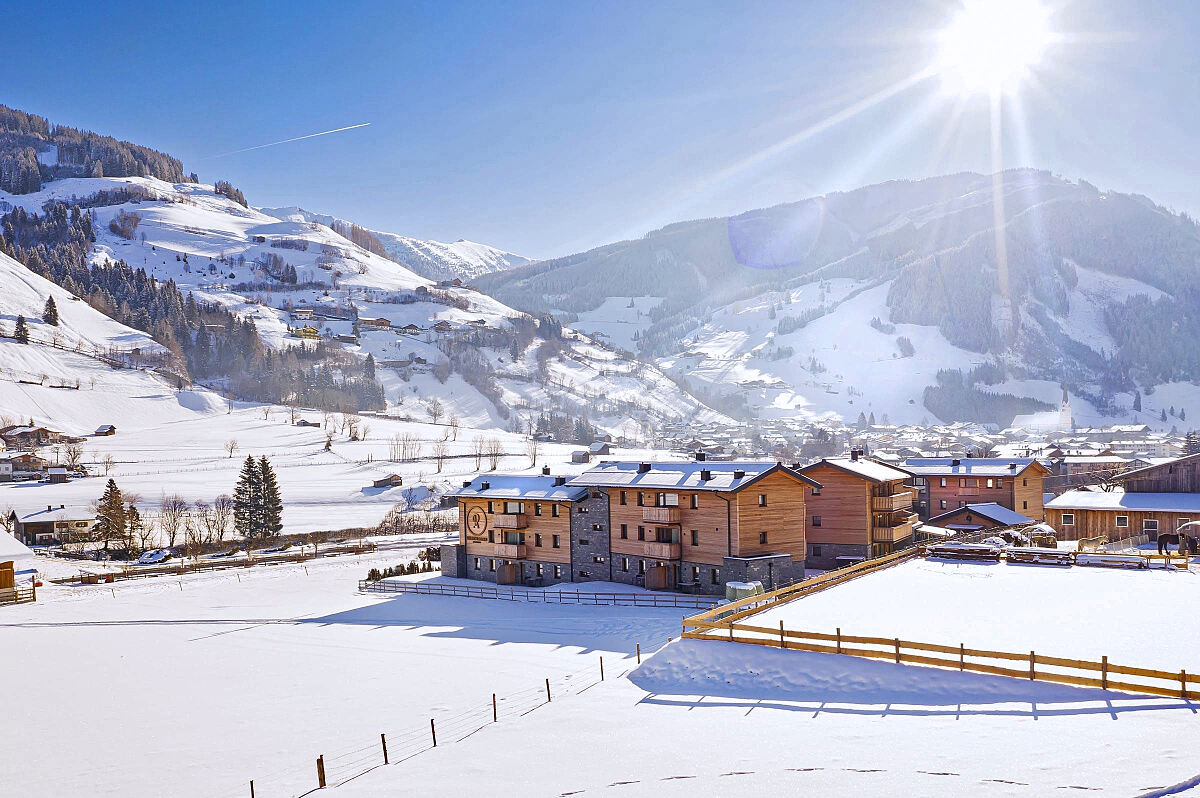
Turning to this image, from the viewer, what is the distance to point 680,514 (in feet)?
140

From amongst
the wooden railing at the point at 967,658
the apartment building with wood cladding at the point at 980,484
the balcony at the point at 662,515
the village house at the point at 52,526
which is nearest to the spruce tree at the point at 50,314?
the village house at the point at 52,526

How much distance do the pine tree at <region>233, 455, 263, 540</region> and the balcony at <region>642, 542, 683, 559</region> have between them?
4868cm

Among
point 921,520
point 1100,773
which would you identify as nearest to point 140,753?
point 1100,773

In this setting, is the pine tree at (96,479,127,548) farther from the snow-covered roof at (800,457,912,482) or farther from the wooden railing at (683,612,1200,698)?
the wooden railing at (683,612,1200,698)

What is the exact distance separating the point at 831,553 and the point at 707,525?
38.5 feet

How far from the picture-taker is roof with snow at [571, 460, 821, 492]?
41.6 metres

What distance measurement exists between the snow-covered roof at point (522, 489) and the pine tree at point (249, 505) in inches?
1361

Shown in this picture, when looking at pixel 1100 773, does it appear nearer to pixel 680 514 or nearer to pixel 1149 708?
pixel 1149 708

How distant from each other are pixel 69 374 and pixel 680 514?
144644mm

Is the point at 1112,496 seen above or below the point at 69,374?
below

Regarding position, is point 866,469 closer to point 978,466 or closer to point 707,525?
point 707,525

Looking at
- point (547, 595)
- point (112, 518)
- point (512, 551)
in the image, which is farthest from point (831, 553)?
point (112, 518)

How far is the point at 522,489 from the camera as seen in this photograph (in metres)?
48.8

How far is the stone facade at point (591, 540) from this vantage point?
150ft
